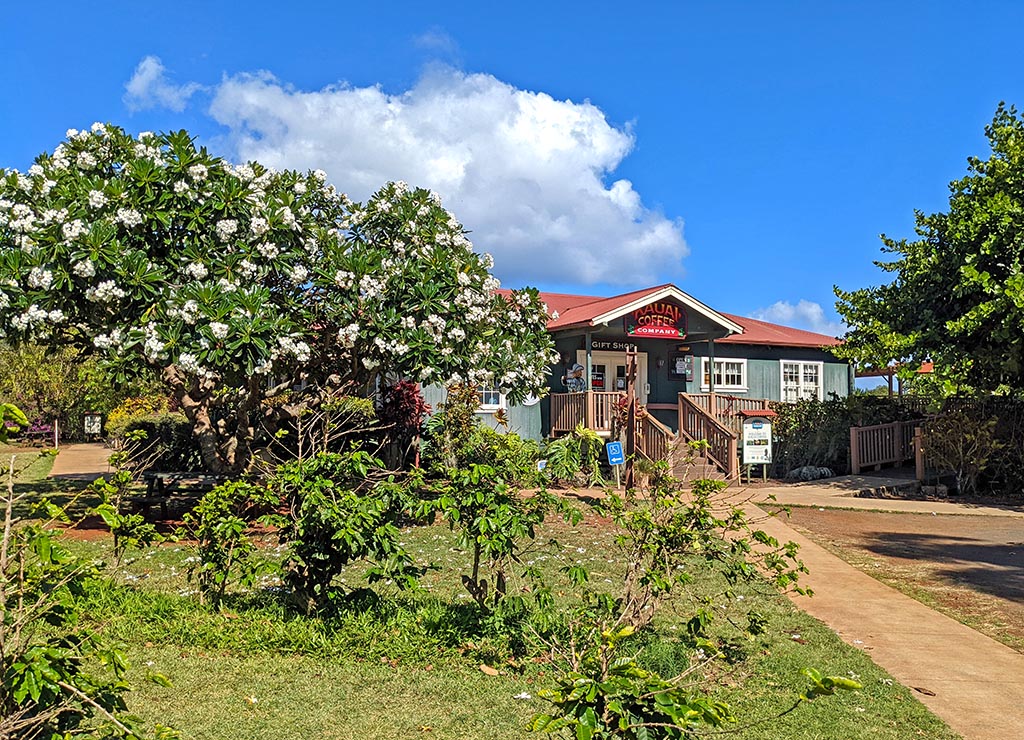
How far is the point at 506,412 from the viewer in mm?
20047

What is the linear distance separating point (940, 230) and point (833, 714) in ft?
53.4

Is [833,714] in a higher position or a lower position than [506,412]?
lower

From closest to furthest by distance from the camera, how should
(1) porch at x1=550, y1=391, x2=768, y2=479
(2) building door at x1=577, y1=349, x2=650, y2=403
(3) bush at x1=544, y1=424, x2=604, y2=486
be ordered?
(3) bush at x1=544, y1=424, x2=604, y2=486, (1) porch at x1=550, y1=391, x2=768, y2=479, (2) building door at x1=577, y1=349, x2=650, y2=403

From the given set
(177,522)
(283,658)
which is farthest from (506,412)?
(283,658)

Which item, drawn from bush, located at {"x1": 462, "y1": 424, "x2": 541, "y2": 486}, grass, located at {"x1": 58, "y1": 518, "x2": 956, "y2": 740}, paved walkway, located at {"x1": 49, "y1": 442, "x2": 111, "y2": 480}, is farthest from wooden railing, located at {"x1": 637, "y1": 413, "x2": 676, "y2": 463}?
paved walkway, located at {"x1": 49, "y1": 442, "x2": 111, "y2": 480}

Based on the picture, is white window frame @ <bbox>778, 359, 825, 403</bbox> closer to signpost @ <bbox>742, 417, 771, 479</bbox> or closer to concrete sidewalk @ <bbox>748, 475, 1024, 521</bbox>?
concrete sidewalk @ <bbox>748, 475, 1024, 521</bbox>

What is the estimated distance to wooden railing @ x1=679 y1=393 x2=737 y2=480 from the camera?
647 inches

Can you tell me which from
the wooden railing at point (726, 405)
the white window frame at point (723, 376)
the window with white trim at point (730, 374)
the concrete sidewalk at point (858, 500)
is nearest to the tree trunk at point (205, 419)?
the concrete sidewalk at point (858, 500)

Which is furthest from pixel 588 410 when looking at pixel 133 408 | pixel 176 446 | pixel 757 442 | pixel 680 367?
pixel 133 408

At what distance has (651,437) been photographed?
17672mm

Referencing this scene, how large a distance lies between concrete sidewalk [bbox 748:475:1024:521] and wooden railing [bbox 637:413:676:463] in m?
2.11

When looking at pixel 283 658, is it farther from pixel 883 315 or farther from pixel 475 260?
pixel 883 315

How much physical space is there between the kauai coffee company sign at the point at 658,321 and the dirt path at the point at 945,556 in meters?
6.66

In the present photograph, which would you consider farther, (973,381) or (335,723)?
(973,381)
